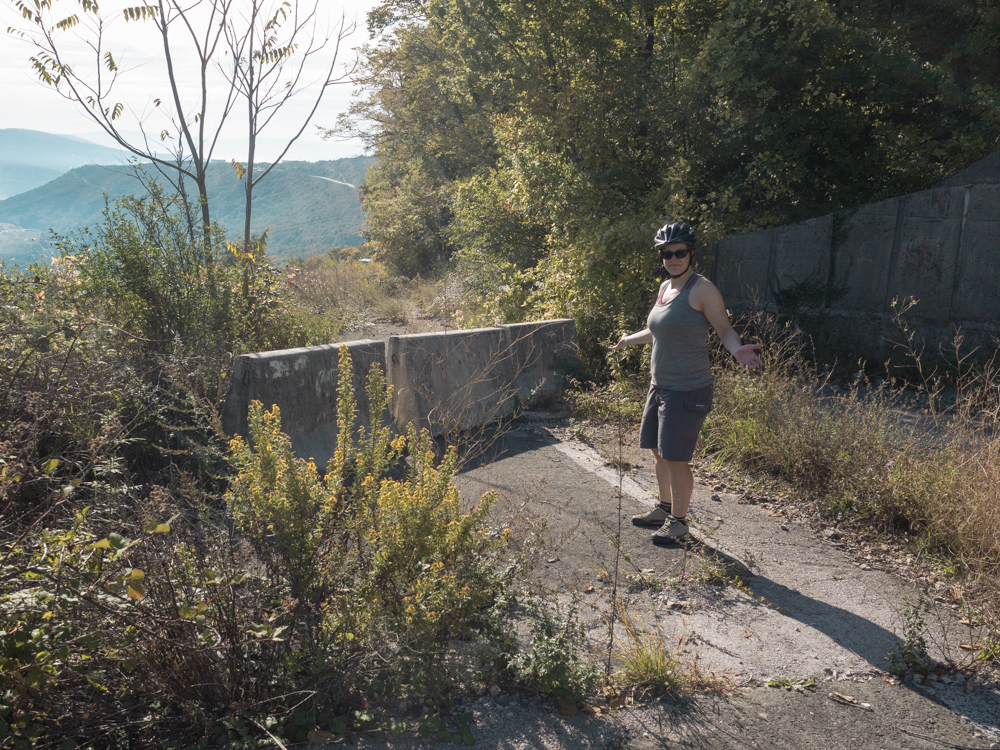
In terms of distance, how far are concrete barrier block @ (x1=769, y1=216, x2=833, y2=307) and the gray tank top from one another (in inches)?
261

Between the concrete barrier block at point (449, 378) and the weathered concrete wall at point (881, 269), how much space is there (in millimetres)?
4134

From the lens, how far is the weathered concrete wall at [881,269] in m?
9.05

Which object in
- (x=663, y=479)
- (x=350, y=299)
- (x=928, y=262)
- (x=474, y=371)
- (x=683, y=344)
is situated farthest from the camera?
(x=350, y=299)

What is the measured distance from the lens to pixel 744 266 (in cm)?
1095

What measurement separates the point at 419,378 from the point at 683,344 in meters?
3.07

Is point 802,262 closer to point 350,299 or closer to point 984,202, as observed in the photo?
point 984,202

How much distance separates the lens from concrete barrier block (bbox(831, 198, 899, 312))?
982 centimetres

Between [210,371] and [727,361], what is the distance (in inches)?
209

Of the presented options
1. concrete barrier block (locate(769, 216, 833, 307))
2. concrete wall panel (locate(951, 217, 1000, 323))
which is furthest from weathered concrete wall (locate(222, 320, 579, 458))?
concrete wall panel (locate(951, 217, 1000, 323))

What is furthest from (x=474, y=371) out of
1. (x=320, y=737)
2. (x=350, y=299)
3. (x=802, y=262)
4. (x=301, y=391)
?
(x=350, y=299)

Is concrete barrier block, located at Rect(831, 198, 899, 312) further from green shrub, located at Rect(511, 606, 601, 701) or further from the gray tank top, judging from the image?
green shrub, located at Rect(511, 606, 601, 701)

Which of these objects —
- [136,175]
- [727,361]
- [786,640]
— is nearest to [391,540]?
[786,640]

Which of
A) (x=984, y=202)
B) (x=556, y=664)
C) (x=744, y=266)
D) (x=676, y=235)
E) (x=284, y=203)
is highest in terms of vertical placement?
(x=284, y=203)

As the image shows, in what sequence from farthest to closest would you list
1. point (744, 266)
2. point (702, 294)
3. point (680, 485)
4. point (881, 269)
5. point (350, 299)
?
1. point (350, 299)
2. point (744, 266)
3. point (881, 269)
4. point (680, 485)
5. point (702, 294)
